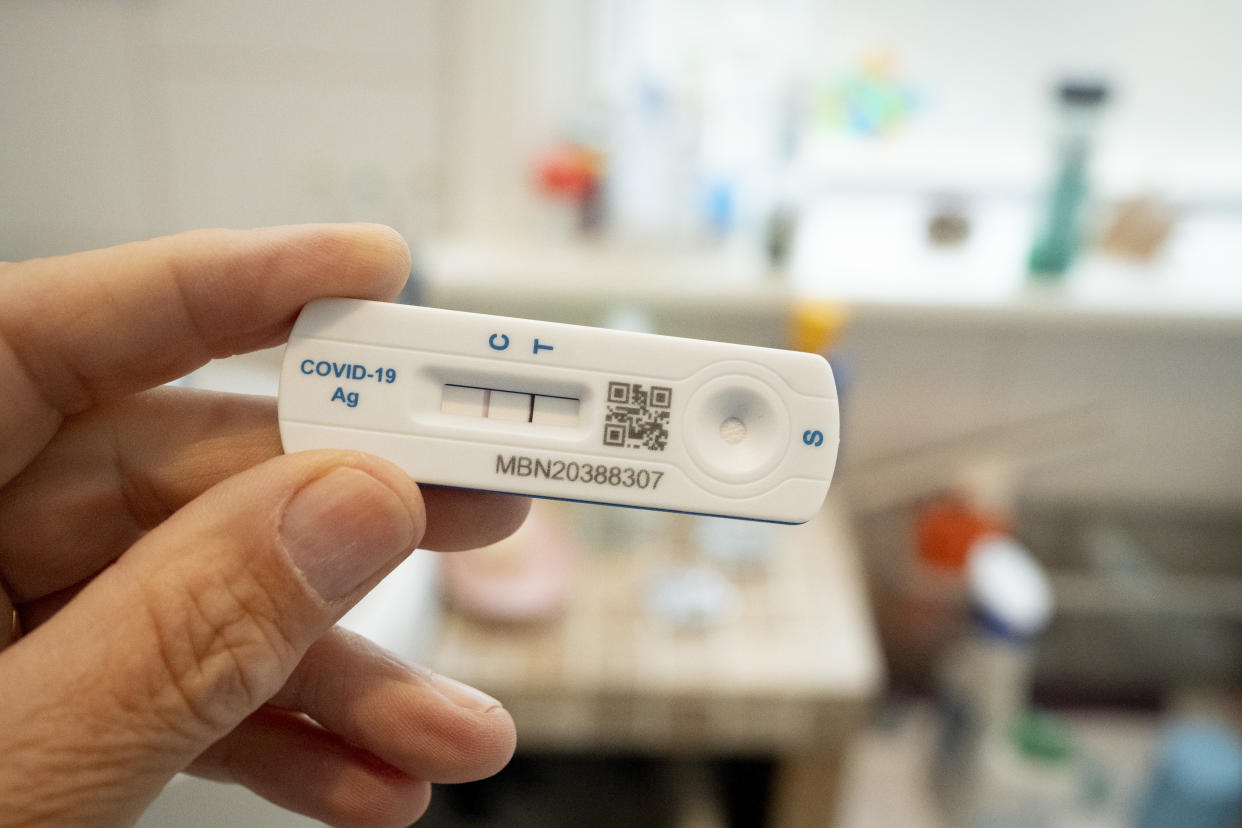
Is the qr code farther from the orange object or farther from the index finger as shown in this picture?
the orange object

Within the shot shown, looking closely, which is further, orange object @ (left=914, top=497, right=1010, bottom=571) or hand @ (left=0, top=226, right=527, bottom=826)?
orange object @ (left=914, top=497, right=1010, bottom=571)

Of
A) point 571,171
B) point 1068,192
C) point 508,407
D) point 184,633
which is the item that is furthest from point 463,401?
point 1068,192

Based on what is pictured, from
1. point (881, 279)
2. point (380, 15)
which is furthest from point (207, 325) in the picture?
point (881, 279)

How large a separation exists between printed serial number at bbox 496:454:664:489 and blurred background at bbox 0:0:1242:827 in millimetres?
358

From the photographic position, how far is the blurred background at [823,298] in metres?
0.78

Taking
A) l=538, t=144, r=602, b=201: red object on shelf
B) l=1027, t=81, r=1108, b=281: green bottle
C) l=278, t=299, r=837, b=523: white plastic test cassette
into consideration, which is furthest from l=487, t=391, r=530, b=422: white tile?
l=1027, t=81, r=1108, b=281: green bottle

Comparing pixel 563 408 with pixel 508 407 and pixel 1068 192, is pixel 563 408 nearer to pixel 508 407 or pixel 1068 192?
pixel 508 407

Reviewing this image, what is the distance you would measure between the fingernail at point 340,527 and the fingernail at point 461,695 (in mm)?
102

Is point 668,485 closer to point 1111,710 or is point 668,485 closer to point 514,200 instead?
point 514,200

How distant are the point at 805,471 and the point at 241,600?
203 mm

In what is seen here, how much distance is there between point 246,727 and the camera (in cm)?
43

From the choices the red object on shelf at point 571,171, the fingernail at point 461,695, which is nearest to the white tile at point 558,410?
the fingernail at point 461,695

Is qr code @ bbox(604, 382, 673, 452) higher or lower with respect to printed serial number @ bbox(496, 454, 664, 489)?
higher

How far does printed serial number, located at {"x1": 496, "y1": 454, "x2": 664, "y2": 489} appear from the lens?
13.3 inches
